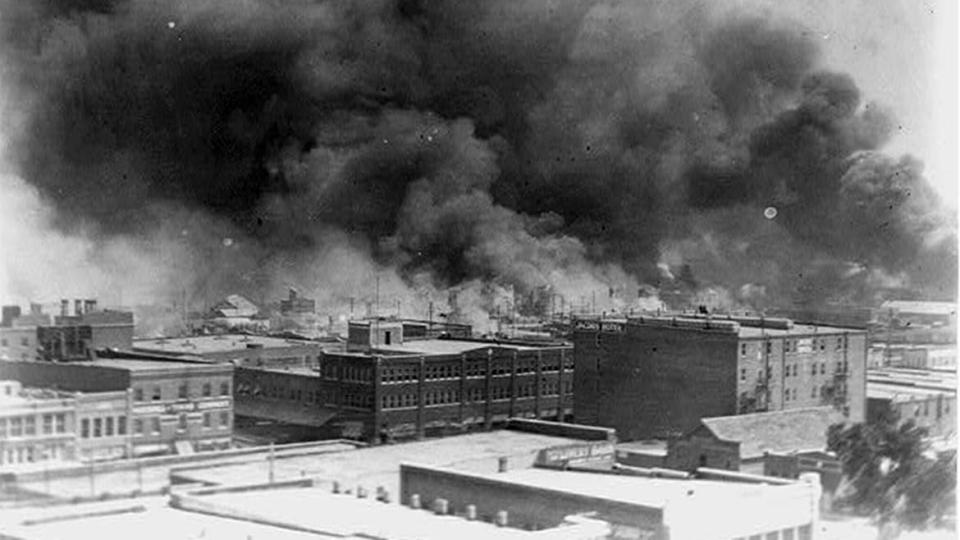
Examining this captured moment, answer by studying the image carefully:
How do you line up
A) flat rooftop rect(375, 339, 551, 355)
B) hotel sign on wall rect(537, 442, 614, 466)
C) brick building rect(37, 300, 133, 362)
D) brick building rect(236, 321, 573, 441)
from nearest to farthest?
brick building rect(37, 300, 133, 362) → brick building rect(236, 321, 573, 441) → flat rooftop rect(375, 339, 551, 355) → hotel sign on wall rect(537, 442, 614, 466)

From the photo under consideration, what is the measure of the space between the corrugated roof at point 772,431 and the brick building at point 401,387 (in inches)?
53.2

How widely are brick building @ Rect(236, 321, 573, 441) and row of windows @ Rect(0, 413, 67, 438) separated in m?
1.43

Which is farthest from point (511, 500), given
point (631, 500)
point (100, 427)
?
point (100, 427)

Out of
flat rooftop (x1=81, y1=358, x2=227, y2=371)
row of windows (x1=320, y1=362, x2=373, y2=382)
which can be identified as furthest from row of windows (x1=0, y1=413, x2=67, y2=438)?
row of windows (x1=320, y1=362, x2=373, y2=382)

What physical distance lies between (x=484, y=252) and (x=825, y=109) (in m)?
3.47

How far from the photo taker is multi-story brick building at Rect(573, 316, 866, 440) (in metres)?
14.5

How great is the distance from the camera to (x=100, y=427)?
1200 centimetres

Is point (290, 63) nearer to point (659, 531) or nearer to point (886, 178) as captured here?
point (659, 531)

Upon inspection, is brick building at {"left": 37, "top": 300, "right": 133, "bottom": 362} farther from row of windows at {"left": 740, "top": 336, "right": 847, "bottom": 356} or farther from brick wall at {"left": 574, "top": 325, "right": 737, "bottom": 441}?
row of windows at {"left": 740, "top": 336, "right": 847, "bottom": 356}

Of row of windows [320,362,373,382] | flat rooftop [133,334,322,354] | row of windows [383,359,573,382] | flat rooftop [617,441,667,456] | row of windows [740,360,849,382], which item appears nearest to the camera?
flat rooftop [133,334,322,354]

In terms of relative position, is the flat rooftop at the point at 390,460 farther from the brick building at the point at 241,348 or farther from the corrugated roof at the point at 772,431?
the corrugated roof at the point at 772,431

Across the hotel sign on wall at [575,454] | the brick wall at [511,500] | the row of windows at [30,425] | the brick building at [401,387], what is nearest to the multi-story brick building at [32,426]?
the row of windows at [30,425]

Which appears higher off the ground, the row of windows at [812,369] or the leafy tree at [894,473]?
the row of windows at [812,369]

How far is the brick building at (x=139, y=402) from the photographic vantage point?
39.3 ft
